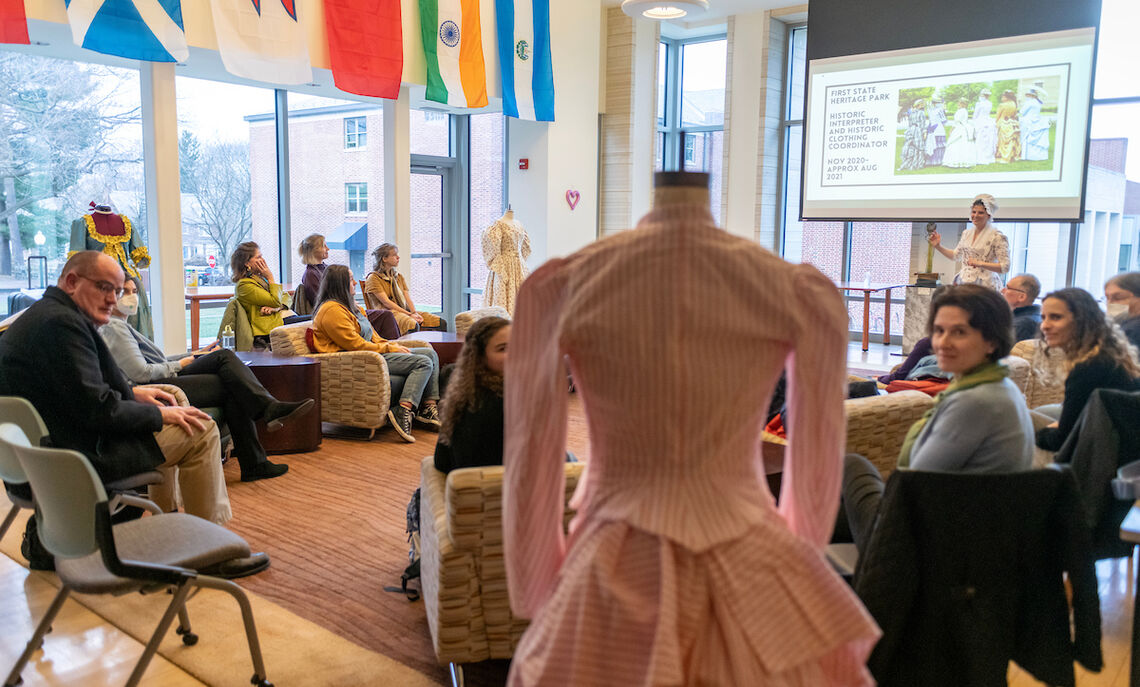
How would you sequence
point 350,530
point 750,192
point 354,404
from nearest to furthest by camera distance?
point 350,530
point 354,404
point 750,192

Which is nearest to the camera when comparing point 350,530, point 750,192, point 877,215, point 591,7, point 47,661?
point 47,661

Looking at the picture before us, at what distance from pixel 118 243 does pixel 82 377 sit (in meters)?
3.80

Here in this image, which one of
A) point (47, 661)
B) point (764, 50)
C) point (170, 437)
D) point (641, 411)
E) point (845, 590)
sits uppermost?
point (764, 50)

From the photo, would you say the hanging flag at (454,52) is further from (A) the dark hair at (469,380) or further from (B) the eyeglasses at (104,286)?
(A) the dark hair at (469,380)

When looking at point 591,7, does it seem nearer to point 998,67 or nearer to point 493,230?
point 493,230

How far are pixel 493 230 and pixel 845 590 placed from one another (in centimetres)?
731

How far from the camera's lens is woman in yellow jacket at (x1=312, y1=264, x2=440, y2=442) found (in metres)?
5.50

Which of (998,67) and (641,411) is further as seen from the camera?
(998,67)

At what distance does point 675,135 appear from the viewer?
1183 centimetres

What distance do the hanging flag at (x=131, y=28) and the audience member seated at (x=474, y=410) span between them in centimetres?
437

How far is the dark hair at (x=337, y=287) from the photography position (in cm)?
549

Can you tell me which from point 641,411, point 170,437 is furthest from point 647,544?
point 170,437

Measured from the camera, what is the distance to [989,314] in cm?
222

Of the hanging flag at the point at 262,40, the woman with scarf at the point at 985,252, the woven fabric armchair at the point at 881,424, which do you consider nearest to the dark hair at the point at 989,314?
the woven fabric armchair at the point at 881,424
